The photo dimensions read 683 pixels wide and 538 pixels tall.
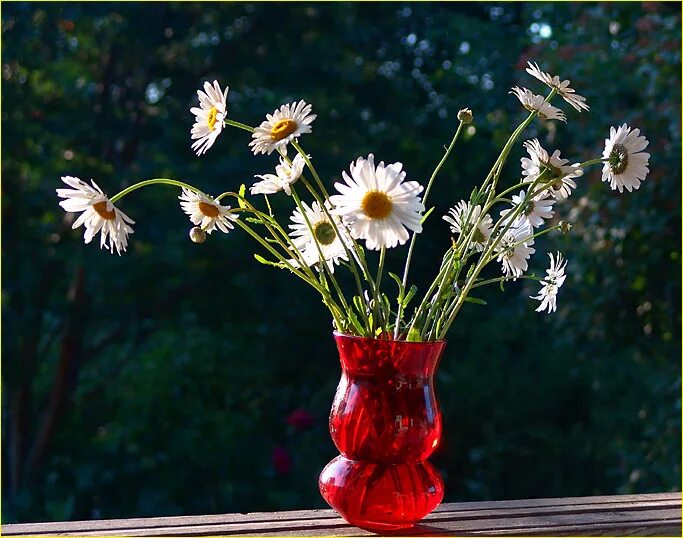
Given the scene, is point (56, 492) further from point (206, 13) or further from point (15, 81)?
point (206, 13)

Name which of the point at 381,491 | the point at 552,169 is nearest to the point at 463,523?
the point at 381,491

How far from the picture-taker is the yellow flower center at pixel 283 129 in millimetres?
869

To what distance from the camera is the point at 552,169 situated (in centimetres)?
91

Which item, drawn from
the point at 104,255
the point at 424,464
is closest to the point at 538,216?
the point at 424,464

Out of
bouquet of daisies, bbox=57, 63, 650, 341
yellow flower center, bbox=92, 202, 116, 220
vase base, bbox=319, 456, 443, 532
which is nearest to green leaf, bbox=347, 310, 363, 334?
bouquet of daisies, bbox=57, 63, 650, 341

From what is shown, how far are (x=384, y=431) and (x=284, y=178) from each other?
0.26 m

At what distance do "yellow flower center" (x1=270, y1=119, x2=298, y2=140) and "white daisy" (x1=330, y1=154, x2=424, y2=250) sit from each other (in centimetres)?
8

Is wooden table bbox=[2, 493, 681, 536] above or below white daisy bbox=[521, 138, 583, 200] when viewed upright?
below

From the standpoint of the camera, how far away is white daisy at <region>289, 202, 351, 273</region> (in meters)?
0.93

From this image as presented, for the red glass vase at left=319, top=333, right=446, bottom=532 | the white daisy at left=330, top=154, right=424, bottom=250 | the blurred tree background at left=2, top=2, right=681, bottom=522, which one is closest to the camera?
the white daisy at left=330, top=154, right=424, bottom=250

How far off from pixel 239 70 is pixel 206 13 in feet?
0.64

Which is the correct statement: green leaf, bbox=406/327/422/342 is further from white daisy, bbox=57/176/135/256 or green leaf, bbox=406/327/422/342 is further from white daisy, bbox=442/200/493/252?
white daisy, bbox=57/176/135/256

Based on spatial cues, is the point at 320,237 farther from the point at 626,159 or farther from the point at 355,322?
the point at 626,159

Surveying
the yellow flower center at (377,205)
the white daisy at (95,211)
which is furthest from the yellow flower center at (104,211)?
the yellow flower center at (377,205)
